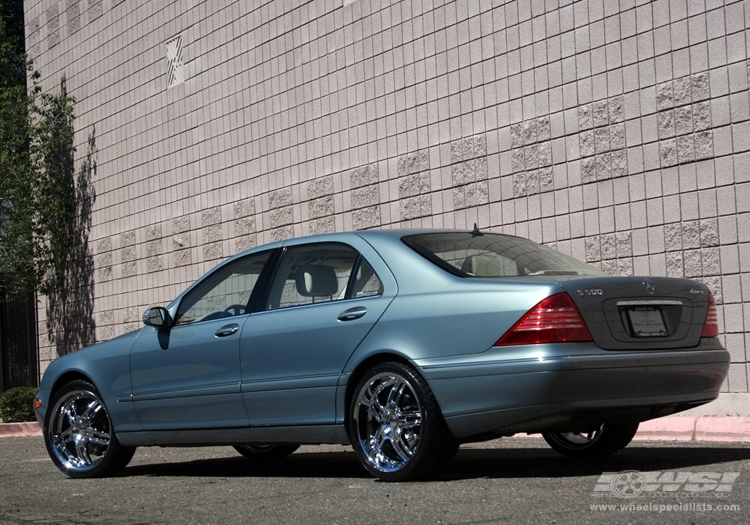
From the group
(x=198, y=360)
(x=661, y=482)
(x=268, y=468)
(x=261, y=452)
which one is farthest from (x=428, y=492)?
(x=261, y=452)

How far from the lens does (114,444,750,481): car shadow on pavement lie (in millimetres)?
6059

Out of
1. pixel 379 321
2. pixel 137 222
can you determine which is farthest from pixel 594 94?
pixel 137 222

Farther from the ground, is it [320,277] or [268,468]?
[320,277]

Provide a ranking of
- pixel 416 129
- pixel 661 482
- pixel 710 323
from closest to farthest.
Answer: pixel 661 482 → pixel 710 323 → pixel 416 129

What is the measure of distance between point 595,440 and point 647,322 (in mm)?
1357

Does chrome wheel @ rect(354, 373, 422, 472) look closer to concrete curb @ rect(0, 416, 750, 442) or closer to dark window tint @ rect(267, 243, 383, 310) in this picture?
dark window tint @ rect(267, 243, 383, 310)

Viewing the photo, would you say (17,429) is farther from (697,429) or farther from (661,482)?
(661,482)

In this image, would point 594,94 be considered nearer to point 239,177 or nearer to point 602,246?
point 602,246

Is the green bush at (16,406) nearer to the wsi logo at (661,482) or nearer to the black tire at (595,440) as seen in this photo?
the black tire at (595,440)

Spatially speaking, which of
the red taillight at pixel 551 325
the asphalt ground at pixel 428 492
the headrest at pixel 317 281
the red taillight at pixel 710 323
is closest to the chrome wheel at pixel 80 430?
the asphalt ground at pixel 428 492

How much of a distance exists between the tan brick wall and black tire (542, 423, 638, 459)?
2797 millimetres

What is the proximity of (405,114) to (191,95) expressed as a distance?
192 inches

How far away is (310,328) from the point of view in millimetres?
6340

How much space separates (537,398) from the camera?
17.5 feet
